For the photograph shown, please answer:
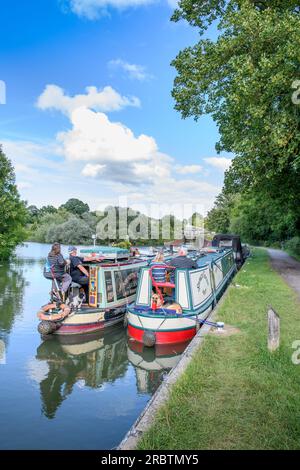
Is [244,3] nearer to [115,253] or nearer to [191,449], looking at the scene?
[115,253]

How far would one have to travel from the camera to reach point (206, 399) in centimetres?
479

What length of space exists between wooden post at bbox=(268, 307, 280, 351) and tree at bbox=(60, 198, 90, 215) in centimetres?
10224

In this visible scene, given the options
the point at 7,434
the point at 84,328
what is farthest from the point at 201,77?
the point at 7,434

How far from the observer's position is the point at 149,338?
9070 millimetres

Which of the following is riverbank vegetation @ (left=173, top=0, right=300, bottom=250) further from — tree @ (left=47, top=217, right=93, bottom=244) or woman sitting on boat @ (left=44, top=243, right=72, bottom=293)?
tree @ (left=47, top=217, right=93, bottom=244)

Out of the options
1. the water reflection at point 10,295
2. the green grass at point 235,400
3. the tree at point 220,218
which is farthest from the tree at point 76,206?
the green grass at point 235,400

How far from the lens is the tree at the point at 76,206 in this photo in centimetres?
10744

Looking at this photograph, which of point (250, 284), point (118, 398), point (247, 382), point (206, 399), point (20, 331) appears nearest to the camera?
point (206, 399)

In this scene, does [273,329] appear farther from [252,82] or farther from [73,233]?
[73,233]

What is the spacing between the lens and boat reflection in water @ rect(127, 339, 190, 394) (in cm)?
778

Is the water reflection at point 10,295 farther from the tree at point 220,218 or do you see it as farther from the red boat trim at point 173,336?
the tree at point 220,218

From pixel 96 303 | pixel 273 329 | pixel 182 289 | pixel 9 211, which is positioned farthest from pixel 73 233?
pixel 273 329

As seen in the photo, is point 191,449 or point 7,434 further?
point 7,434

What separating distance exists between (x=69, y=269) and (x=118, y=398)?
554 cm
